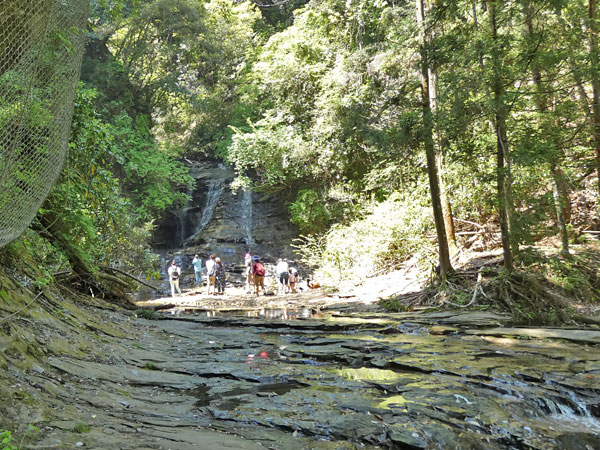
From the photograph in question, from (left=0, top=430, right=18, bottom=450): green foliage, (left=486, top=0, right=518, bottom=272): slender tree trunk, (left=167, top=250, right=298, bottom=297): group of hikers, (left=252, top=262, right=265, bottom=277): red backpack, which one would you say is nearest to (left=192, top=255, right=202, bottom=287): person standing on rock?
(left=167, top=250, right=298, bottom=297): group of hikers

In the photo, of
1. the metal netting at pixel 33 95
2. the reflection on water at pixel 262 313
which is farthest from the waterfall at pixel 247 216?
the metal netting at pixel 33 95

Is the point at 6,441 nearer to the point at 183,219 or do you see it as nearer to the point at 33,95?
the point at 33,95

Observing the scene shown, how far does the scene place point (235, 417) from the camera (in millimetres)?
3576

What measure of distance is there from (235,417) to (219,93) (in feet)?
92.0

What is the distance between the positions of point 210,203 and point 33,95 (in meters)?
24.8

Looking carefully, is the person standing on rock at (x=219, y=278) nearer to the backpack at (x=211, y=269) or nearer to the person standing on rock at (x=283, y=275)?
the backpack at (x=211, y=269)

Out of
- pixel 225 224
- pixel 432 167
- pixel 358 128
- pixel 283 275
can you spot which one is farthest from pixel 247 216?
Answer: pixel 432 167

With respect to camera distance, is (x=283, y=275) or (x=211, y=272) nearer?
(x=211, y=272)

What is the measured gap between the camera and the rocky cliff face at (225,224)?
25156mm

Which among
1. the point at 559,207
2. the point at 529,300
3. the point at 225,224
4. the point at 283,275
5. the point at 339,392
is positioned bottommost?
the point at 339,392

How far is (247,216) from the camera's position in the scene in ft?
88.4

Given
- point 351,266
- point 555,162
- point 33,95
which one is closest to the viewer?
point 33,95

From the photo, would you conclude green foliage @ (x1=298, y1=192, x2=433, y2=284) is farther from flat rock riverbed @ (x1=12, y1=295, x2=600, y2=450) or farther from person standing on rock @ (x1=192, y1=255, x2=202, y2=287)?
flat rock riverbed @ (x1=12, y1=295, x2=600, y2=450)

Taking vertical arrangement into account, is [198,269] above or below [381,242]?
below
